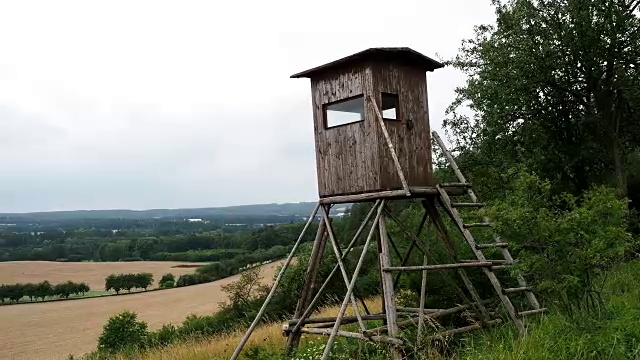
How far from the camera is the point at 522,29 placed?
715 inches

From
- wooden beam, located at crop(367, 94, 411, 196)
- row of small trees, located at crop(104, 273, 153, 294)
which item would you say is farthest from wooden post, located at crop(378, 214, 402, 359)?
row of small trees, located at crop(104, 273, 153, 294)

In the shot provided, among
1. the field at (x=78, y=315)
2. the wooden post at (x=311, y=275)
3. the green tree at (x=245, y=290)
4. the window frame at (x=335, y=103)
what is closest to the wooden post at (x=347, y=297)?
the wooden post at (x=311, y=275)

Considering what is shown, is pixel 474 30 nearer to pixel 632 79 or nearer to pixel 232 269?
pixel 632 79

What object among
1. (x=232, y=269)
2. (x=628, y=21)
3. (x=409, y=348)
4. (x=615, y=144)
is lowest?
(x=232, y=269)

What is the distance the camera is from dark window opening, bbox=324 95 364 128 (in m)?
10.7

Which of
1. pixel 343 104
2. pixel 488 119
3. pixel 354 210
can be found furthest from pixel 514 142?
pixel 354 210

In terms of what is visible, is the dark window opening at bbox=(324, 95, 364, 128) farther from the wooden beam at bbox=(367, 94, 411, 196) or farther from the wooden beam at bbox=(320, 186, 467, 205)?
the wooden beam at bbox=(320, 186, 467, 205)

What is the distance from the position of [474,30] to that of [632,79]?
6028mm

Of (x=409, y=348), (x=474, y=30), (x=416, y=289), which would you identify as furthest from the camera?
(x=474, y=30)

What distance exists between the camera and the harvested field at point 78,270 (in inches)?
2933

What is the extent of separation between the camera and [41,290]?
6975 cm

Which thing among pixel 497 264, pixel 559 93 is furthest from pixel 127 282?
pixel 497 264

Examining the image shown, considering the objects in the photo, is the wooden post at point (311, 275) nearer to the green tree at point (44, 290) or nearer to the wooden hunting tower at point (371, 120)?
the wooden hunting tower at point (371, 120)

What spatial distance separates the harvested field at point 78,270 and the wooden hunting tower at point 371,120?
68.8 m
